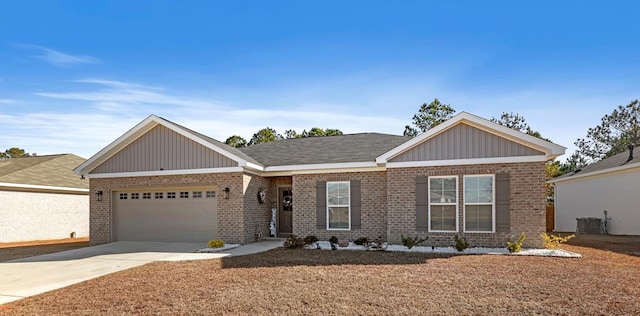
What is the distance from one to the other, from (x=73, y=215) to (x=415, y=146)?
55.7 ft

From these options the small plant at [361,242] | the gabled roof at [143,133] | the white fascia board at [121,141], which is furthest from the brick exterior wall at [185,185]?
the small plant at [361,242]

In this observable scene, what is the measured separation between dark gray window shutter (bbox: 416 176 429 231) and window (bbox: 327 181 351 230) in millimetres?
2389

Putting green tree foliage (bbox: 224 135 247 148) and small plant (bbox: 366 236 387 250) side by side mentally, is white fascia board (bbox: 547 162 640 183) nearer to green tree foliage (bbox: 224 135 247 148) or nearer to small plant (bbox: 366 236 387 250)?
small plant (bbox: 366 236 387 250)

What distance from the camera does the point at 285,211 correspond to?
52.0ft

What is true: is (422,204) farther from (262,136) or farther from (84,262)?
(262,136)

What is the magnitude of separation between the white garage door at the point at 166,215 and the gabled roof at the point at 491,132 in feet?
20.5

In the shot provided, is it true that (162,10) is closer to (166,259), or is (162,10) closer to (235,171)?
(235,171)

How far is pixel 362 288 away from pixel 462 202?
5.91m

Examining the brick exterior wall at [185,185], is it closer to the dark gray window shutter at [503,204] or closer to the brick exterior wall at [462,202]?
the brick exterior wall at [462,202]

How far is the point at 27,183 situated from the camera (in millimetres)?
17438

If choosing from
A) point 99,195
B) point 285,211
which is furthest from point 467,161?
point 99,195

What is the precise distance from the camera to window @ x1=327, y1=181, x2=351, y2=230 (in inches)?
535

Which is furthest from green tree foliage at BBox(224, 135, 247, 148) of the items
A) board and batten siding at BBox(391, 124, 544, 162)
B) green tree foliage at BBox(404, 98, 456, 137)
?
board and batten siding at BBox(391, 124, 544, 162)

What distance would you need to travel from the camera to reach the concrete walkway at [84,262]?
795 centimetres
